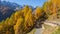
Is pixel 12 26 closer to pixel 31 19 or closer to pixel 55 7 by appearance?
pixel 31 19

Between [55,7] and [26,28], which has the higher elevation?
[55,7]

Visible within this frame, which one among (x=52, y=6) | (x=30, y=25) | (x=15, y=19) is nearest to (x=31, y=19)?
(x=30, y=25)

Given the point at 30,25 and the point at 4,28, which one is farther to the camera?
the point at 4,28

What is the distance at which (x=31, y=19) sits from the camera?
62.2 meters

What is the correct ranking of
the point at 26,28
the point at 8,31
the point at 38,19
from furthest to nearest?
the point at 38,19 → the point at 8,31 → the point at 26,28

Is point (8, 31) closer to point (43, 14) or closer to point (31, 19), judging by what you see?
point (31, 19)

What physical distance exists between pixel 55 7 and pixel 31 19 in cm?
1128

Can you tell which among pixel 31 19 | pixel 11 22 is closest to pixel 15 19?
pixel 11 22

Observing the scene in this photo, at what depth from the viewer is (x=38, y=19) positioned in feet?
227

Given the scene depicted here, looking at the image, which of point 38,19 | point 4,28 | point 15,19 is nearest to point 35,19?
point 38,19

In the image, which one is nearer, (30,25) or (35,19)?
(30,25)

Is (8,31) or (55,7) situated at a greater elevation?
(55,7)

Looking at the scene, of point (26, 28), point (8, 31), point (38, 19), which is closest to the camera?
point (26, 28)

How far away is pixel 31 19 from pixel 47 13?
10809 millimetres
